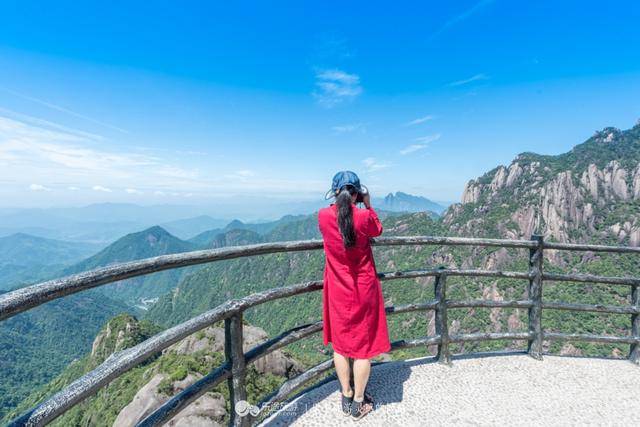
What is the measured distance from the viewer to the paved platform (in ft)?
8.39

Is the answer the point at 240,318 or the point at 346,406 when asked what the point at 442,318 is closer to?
the point at 346,406

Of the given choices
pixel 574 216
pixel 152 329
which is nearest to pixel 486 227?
pixel 574 216

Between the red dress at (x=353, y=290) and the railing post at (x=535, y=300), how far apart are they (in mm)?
2236

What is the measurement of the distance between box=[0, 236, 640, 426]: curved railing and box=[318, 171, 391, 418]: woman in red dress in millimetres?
332

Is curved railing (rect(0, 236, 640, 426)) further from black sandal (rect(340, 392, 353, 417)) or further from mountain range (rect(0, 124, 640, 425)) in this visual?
mountain range (rect(0, 124, 640, 425))

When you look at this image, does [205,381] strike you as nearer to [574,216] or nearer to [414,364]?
[414,364]

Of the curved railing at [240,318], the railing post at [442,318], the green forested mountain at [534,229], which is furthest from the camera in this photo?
the green forested mountain at [534,229]

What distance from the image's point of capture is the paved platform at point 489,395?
2.56 metres

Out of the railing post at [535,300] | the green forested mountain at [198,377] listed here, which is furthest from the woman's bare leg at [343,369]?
the green forested mountain at [198,377]

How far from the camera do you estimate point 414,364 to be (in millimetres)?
3400

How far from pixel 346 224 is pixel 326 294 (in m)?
0.67

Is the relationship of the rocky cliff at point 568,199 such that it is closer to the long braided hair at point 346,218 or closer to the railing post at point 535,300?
the railing post at point 535,300

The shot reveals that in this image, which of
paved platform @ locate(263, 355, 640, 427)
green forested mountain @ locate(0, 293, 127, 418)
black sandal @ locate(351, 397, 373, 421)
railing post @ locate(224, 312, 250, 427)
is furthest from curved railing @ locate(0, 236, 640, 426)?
green forested mountain @ locate(0, 293, 127, 418)

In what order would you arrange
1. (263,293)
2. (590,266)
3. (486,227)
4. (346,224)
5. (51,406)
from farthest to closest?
1. (486,227)
2. (590,266)
3. (263,293)
4. (346,224)
5. (51,406)
